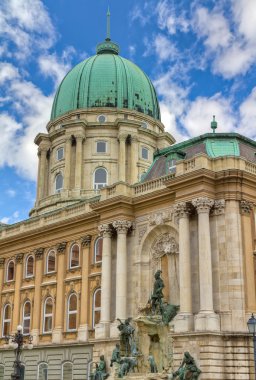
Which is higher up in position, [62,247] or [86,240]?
[86,240]

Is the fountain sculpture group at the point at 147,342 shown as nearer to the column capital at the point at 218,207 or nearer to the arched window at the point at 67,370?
the column capital at the point at 218,207

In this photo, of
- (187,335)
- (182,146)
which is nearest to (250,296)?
(187,335)

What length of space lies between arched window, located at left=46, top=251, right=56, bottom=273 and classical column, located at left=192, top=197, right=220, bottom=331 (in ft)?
49.9

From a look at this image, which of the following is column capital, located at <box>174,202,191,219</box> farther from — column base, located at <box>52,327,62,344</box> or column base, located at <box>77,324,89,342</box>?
column base, located at <box>52,327,62,344</box>

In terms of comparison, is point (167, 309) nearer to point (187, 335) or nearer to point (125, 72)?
point (187, 335)

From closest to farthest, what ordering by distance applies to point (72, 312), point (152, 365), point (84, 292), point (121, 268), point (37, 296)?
point (152, 365) → point (121, 268) → point (84, 292) → point (72, 312) → point (37, 296)

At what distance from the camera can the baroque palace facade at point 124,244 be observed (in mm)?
30312

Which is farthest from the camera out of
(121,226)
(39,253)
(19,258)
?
(19,258)

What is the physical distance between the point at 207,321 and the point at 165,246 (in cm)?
655

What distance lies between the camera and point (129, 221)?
3631 cm

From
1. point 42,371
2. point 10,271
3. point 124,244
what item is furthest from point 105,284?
point 10,271

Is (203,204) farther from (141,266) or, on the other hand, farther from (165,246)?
(141,266)

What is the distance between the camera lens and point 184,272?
31.2 m

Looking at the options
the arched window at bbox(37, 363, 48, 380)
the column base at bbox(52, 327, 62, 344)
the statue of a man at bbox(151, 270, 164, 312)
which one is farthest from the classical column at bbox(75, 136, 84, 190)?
the statue of a man at bbox(151, 270, 164, 312)
